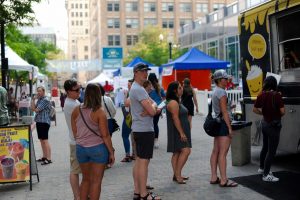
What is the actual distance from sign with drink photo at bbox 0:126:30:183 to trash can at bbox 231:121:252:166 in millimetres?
3749

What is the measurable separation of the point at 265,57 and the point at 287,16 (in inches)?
37.0

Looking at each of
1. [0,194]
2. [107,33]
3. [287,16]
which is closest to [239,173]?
[287,16]

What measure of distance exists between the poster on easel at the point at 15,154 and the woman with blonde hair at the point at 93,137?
263 centimetres

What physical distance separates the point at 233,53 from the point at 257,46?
1210 inches

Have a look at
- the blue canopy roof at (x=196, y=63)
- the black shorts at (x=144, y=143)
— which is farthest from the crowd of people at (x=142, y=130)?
the blue canopy roof at (x=196, y=63)

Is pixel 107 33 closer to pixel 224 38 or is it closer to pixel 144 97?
→ pixel 224 38

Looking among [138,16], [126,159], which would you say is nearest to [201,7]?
[138,16]

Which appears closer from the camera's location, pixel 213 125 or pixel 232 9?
pixel 213 125

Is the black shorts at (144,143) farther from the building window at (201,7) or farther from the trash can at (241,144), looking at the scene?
the building window at (201,7)

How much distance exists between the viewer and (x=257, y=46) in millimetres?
8477

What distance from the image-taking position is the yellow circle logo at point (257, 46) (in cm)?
827

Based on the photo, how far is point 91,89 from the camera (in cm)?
489

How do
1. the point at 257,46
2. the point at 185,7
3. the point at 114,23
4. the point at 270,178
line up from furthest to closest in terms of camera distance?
the point at 185,7 → the point at 114,23 → the point at 257,46 → the point at 270,178

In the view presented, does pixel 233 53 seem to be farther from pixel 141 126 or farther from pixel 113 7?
pixel 113 7
